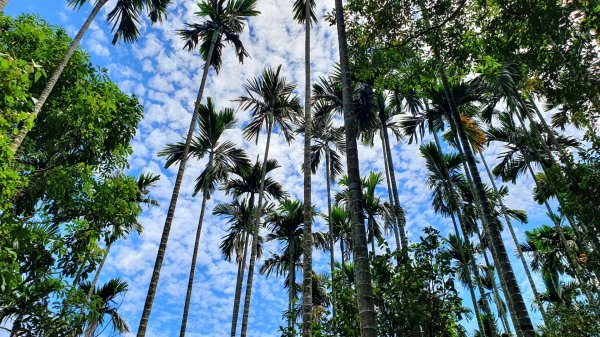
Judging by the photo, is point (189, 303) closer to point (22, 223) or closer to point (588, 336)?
point (22, 223)

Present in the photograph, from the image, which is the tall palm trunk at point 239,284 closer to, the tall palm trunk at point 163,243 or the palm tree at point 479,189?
the tall palm trunk at point 163,243

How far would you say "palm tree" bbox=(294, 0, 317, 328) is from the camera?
Answer: 29.5ft

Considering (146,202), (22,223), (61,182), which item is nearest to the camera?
(22,223)

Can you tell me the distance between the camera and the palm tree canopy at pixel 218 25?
13.8 m

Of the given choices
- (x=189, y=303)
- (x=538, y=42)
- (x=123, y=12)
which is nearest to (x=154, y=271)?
(x=189, y=303)

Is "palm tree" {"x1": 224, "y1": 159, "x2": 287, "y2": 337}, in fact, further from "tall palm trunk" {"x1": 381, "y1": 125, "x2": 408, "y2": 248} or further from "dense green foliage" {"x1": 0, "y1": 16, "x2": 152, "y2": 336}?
"dense green foliage" {"x1": 0, "y1": 16, "x2": 152, "y2": 336}

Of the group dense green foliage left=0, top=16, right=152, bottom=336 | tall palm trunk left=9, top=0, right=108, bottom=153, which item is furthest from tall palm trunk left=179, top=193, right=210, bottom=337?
tall palm trunk left=9, top=0, right=108, bottom=153

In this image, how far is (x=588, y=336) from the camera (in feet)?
28.6

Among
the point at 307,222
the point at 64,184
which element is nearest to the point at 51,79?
the point at 64,184

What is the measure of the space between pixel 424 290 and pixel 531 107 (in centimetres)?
1351

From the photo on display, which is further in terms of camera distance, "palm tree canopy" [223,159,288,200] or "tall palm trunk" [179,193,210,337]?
"palm tree canopy" [223,159,288,200]

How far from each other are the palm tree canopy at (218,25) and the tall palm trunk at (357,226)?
9.04 meters

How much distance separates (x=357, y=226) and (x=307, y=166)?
6540 mm

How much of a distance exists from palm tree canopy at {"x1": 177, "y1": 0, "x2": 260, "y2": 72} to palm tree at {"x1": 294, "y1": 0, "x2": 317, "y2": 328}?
6.59ft
